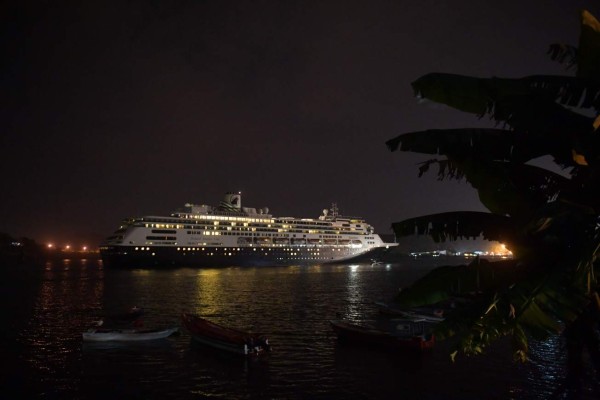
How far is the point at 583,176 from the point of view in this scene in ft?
19.9

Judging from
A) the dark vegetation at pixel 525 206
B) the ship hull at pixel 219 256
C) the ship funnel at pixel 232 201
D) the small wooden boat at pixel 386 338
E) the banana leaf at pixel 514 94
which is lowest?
the small wooden boat at pixel 386 338

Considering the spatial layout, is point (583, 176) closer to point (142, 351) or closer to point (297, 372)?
point (297, 372)

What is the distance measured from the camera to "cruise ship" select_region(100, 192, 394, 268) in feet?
335

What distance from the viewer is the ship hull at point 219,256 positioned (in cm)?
10156

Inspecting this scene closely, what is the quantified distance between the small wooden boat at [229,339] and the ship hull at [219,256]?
78010 millimetres

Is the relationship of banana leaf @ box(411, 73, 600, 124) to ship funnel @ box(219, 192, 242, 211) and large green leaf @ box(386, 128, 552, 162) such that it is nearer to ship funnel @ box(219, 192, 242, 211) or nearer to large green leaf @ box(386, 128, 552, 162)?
large green leaf @ box(386, 128, 552, 162)

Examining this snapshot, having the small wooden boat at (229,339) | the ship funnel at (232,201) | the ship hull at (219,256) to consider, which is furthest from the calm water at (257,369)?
the ship funnel at (232,201)

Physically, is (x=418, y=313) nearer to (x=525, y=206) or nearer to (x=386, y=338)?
(x=386, y=338)

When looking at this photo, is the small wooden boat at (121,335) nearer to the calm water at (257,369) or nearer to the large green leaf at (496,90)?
the calm water at (257,369)

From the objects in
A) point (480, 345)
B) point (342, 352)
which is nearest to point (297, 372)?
point (342, 352)

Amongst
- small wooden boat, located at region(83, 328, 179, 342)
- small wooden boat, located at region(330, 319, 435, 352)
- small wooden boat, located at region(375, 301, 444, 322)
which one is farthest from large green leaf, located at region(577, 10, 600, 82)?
small wooden boat, located at region(375, 301, 444, 322)

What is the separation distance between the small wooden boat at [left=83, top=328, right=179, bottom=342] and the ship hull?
75.2m

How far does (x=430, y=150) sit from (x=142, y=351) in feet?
77.7

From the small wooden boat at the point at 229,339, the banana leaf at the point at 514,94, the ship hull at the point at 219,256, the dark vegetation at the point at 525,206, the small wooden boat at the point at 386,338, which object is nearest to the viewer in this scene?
the dark vegetation at the point at 525,206
